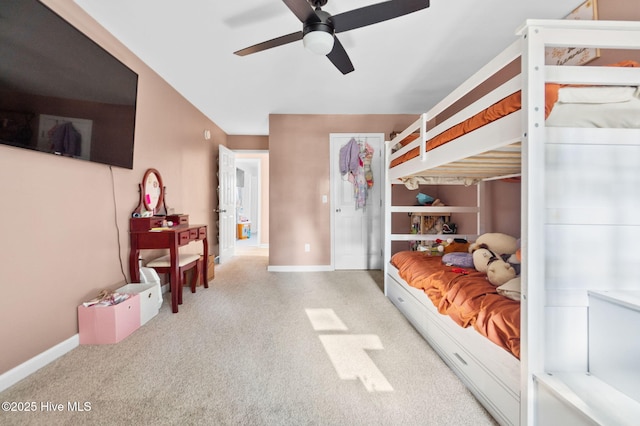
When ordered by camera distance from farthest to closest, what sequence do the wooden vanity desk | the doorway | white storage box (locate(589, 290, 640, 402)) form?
the doorway
the wooden vanity desk
white storage box (locate(589, 290, 640, 402))

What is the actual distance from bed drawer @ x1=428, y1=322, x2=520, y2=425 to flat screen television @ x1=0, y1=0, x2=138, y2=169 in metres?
2.58

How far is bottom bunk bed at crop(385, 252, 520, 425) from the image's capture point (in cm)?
107

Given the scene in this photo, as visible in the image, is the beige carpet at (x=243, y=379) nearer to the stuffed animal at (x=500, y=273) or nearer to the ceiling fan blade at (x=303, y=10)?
the stuffed animal at (x=500, y=273)

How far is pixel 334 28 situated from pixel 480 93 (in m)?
2.19

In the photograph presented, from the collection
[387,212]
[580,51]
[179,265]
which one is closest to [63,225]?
[179,265]

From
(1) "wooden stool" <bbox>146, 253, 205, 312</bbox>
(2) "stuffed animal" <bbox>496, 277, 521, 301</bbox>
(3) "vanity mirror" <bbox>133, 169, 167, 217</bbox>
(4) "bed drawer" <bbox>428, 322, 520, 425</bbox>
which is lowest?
(4) "bed drawer" <bbox>428, 322, 520, 425</bbox>

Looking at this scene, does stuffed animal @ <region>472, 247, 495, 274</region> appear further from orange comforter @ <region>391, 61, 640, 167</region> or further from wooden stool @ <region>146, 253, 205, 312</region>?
wooden stool @ <region>146, 253, 205, 312</region>

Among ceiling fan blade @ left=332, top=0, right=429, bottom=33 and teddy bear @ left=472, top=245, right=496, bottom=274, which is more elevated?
ceiling fan blade @ left=332, top=0, right=429, bottom=33

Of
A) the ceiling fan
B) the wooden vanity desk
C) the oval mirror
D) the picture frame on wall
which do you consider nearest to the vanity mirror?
the oval mirror

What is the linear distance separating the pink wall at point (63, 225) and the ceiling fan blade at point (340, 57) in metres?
1.76

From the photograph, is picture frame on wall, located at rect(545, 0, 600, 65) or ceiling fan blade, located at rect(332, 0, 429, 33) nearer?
ceiling fan blade, located at rect(332, 0, 429, 33)

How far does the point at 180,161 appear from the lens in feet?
10.7

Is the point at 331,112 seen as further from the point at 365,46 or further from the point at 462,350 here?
the point at 462,350

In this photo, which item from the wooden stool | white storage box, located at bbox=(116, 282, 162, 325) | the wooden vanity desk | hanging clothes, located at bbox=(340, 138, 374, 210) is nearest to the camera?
white storage box, located at bbox=(116, 282, 162, 325)
